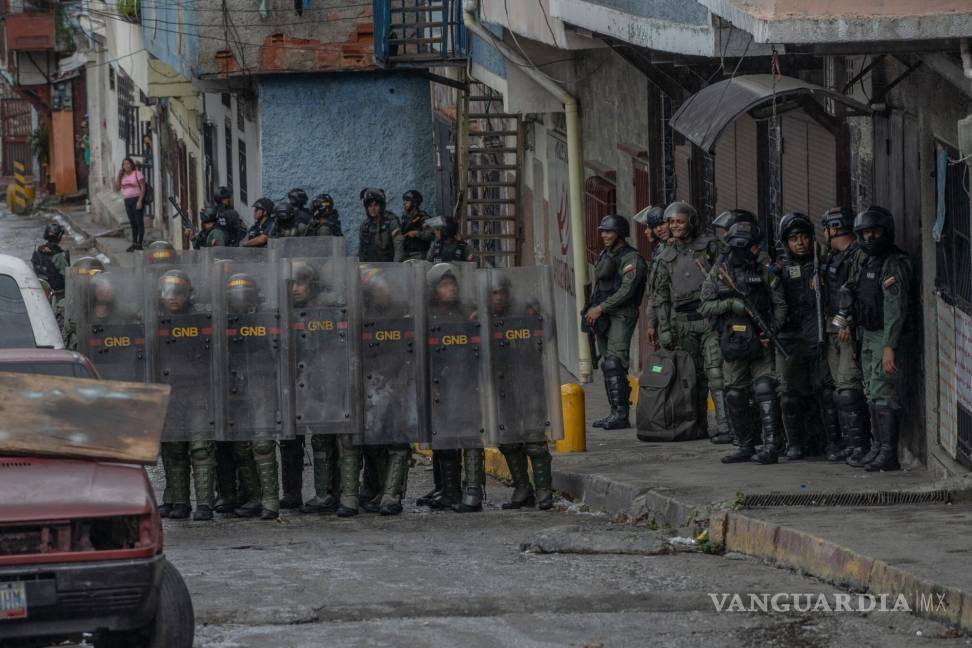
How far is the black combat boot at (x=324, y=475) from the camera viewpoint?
1266cm

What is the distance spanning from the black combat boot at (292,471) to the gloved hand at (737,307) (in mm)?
3065

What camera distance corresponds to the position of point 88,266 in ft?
40.7

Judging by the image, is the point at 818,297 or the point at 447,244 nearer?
the point at 818,297

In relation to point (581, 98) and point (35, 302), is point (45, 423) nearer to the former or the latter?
point (35, 302)

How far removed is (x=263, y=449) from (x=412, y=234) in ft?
23.2

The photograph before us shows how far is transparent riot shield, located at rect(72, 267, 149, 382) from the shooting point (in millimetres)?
12188

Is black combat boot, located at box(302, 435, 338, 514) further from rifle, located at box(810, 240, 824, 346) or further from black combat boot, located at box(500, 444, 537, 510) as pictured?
rifle, located at box(810, 240, 824, 346)

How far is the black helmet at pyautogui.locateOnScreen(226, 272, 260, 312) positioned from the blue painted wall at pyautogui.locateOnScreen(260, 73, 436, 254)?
47.1 feet

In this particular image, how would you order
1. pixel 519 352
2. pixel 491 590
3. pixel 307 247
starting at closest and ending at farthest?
1. pixel 491 590
2. pixel 519 352
3. pixel 307 247

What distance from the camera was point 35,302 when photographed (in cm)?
1034

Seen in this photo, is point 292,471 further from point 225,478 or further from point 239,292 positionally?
point 239,292

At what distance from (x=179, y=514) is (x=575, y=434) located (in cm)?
354

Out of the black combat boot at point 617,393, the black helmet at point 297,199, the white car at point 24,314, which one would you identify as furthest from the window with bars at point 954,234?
the black helmet at point 297,199

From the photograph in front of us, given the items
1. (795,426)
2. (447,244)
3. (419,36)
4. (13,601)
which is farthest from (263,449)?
(419,36)
